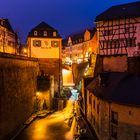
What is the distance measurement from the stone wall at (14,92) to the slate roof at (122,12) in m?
13.3

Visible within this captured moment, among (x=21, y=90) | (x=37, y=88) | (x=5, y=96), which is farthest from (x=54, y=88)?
(x=5, y=96)

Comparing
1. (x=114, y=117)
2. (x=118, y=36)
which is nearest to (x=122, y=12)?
(x=118, y=36)

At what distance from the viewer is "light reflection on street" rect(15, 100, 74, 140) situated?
32.9 m

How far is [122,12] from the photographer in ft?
152

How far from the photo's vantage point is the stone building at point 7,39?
201 ft

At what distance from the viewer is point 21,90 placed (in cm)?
3612

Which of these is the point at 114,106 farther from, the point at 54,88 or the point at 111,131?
the point at 54,88

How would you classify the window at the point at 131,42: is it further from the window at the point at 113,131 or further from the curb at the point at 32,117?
the window at the point at 113,131

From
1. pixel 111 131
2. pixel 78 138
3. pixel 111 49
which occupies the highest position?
pixel 111 49

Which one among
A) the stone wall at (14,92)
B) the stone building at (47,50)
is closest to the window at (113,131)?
the stone wall at (14,92)

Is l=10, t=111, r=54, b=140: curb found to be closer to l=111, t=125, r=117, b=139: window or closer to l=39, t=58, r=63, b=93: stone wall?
l=39, t=58, r=63, b=93: stone wall

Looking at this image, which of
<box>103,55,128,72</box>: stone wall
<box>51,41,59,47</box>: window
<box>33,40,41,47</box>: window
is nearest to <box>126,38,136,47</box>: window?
<box>103,55,128,72</box>: stone wall

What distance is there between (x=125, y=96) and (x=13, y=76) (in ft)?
51.7

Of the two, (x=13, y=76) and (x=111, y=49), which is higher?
(x=111, y=49)
